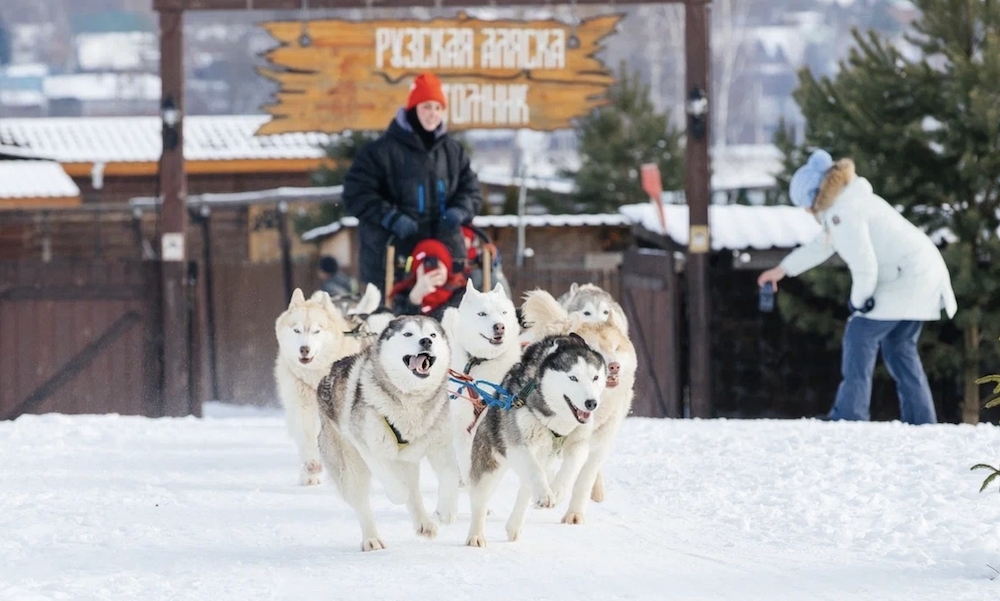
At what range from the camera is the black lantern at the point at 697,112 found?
12344mm

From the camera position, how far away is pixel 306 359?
763 cm

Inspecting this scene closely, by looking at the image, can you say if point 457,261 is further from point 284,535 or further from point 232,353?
point 232,353

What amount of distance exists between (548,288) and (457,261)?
646 centimetres

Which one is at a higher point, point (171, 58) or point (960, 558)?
point (171, 58)

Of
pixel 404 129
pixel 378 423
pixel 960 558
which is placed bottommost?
pixel 960 558

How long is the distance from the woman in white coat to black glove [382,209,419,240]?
210 centimetres

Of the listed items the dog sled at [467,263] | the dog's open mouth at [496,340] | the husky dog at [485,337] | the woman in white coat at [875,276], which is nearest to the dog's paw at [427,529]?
the husky dog at [485,337]

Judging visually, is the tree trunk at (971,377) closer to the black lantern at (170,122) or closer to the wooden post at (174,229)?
the wooden post at (174,229)

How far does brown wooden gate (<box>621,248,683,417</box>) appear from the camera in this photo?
13094mm

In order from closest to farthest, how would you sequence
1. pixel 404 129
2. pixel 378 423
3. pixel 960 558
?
pixel 960 558
pixel 378 423
pixel 404 129

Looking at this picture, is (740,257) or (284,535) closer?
(284,535)

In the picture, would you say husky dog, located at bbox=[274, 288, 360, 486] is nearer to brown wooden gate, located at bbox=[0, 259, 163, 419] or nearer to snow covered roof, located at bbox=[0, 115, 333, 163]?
brown wooden gate, located at bbox=[0, 259, 163, 419]

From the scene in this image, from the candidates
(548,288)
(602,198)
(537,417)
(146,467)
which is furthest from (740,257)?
(602,198)

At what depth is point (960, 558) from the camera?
550cm
